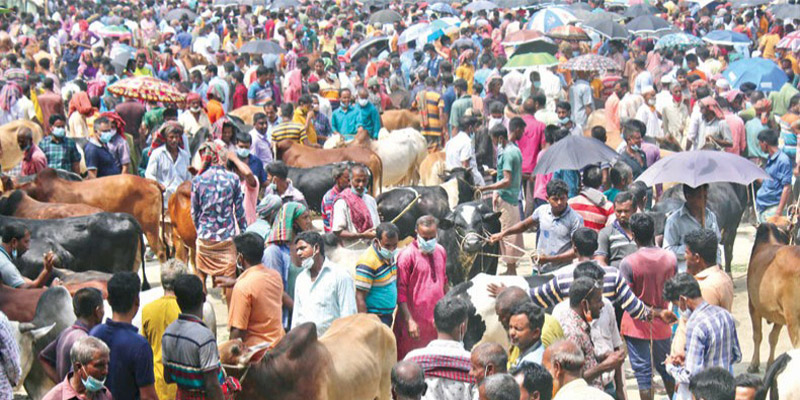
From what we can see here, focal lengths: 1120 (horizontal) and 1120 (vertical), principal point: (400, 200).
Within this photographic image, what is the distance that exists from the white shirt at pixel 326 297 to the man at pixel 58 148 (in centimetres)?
700

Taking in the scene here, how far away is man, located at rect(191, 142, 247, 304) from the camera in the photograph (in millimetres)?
10992

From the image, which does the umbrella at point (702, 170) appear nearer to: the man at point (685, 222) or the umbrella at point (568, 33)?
the man at point (685, 222)

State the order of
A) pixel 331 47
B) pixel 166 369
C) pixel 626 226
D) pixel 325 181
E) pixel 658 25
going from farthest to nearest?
pixel 331 47
pixel 658 25
pixel 325 181
pixel 626 226
pixel 166 369

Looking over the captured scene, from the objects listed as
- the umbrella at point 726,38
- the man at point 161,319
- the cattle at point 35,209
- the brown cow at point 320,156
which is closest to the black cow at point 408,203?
the brown cow at point 320,156

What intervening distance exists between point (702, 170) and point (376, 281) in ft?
11.1

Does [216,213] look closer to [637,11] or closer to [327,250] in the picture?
[327,250]

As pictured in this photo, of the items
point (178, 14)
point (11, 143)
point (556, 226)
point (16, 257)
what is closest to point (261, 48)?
point (11, 143)

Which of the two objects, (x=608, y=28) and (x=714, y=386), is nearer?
(x=714, y=386)

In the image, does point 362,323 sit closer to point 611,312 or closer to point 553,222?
point 611,312

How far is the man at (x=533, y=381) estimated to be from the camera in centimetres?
609

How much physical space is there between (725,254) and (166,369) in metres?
8.69

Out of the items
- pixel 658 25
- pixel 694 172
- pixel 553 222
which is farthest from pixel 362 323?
pixel 658 25

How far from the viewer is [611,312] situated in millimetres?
7473

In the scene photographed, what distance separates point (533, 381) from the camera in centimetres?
608
